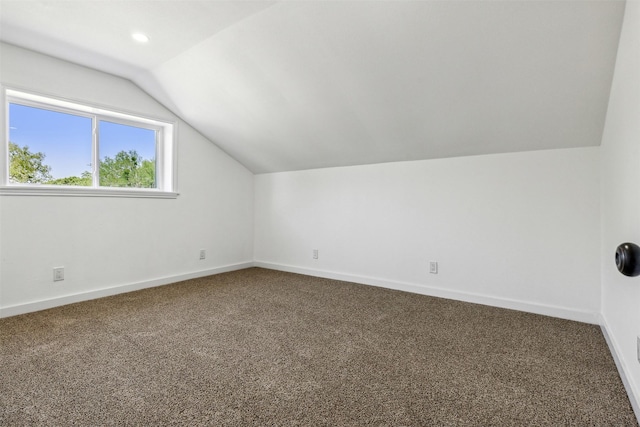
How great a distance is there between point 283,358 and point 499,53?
234 cm

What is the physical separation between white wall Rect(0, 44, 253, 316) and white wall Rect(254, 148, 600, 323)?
35.6 inches

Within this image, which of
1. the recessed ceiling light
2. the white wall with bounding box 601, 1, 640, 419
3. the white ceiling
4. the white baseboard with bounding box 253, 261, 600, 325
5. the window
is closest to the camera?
the white wall with bounding box 601, 1, 640, 419

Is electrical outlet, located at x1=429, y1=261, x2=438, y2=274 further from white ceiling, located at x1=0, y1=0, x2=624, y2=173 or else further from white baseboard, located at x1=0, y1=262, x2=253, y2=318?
white baseboard, located at x1=0, y1=262, x2=253, y2=318

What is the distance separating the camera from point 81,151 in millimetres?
3145

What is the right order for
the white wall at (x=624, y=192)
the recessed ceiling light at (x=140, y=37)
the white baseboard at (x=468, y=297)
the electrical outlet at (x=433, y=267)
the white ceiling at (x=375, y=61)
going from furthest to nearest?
the electrical outlet at (x=433, y=267), the white baseboard at (x=468, y=297), the recessed ceiling light at (x=140, y=37), the white ceiling at (x=375, y=61), the white wall at (x=624, y=192)

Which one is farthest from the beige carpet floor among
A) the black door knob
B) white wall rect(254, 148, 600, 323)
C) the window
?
the window

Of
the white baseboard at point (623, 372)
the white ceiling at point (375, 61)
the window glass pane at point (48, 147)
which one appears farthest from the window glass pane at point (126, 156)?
the white baseboard at point (623, 372)

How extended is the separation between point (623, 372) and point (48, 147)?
4.52 meters

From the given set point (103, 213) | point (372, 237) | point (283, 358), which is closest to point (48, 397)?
point (283, 358)

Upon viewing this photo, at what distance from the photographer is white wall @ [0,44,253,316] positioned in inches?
105

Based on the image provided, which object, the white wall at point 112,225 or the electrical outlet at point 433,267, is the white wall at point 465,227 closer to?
the electrical outlet at point 433,267

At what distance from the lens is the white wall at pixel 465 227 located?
261 cm

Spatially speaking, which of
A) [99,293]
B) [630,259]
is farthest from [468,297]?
[99,293]

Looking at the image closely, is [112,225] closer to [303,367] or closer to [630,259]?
[303,367]
